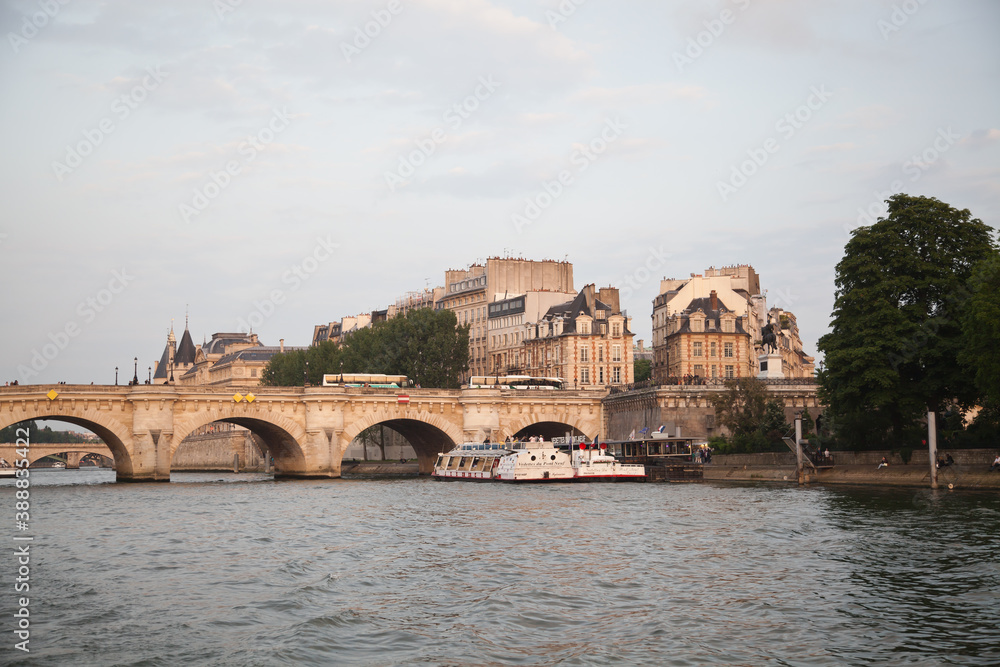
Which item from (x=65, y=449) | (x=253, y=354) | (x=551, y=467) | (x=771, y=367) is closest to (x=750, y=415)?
(x=771, y=367)

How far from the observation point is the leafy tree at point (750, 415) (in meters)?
73.5

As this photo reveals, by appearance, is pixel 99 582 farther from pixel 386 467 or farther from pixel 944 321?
pixel 386 467

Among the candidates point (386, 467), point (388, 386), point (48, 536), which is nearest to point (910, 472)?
point (48, 536)

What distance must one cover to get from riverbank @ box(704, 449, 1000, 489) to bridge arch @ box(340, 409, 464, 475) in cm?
2257

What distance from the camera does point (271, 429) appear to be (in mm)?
82812

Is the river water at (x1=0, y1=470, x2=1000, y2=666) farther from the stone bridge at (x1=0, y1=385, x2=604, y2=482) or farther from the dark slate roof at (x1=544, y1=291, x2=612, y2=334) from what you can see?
the dark slate roof at (x1=544, y1=291, x2=612, y2=334)

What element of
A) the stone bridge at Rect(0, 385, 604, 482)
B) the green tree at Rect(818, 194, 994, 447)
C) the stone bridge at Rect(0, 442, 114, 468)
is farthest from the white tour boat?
the stone bridge at Rect(0, 442, 114, 468)

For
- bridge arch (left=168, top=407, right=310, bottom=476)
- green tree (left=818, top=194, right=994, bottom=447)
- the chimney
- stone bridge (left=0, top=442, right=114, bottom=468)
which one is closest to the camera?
green tree (left=818, top=194, right=994, bottom=447)

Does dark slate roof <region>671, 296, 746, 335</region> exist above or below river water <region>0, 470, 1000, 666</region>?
above

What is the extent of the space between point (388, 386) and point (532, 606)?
205 feet

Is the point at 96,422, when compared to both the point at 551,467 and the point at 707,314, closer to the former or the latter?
the point at 551,467

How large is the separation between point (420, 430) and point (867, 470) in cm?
4508

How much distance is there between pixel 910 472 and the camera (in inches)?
2045

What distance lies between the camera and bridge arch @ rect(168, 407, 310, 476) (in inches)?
2965
